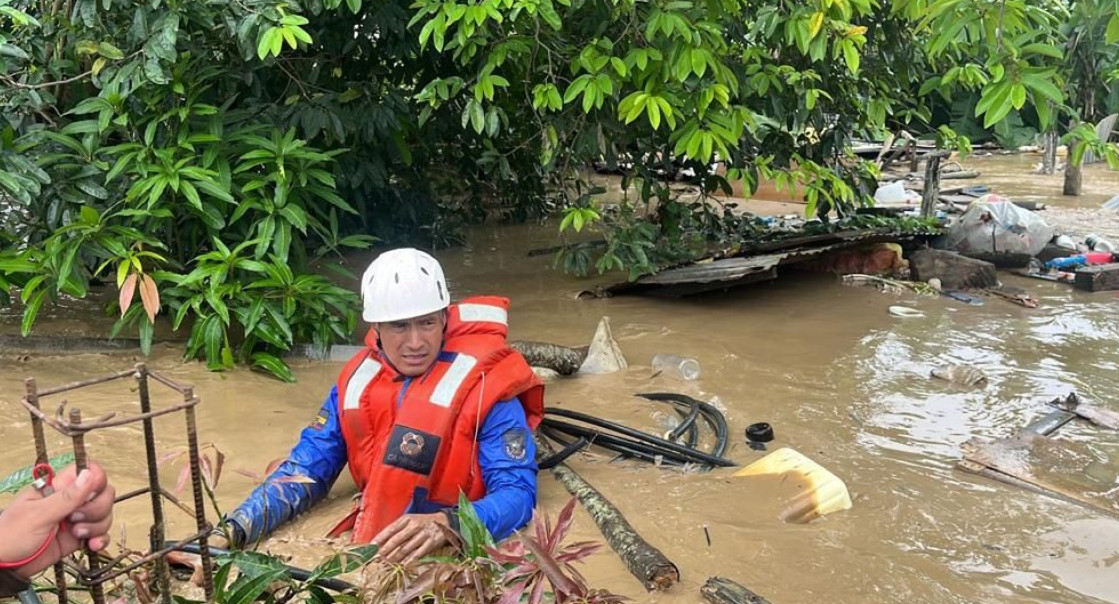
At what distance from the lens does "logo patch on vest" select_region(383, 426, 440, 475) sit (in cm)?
297

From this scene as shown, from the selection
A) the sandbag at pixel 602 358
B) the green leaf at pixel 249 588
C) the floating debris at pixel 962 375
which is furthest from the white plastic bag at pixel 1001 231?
the green leaf at pixel 249 588

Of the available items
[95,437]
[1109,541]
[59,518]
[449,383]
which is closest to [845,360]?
[1109,541]

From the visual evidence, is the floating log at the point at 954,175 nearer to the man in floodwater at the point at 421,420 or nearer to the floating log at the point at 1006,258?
the floating log at the point at 1006,258

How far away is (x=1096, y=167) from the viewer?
15.1 meters

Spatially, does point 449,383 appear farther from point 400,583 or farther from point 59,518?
point 59,518

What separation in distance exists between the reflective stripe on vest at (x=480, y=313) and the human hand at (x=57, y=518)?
1901 mm

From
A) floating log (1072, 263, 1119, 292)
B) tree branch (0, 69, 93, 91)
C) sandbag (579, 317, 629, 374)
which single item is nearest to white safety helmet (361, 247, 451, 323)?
sandbag (579, 317, 629, 374)

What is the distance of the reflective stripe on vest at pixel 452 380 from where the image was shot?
3004 millimetres

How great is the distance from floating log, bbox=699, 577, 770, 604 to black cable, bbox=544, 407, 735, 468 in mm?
1045

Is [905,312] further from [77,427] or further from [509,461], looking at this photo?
[77,427]

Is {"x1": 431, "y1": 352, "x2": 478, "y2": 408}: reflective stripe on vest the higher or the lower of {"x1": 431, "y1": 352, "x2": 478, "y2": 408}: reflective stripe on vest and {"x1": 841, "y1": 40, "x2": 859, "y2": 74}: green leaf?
the lower

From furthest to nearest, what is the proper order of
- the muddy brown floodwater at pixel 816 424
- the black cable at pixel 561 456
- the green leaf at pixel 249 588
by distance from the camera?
the black cable at pixel 561 456, the muddy brown floodwater at pixel 816 424, the green leaf at pixel 249 588

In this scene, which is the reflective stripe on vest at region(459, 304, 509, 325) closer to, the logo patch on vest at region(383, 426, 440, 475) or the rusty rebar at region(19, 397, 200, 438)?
the logo patch on vest at region(383, 426, 440, 475)

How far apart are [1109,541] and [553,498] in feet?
6.77
